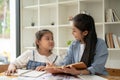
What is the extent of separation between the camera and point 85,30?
1584mm

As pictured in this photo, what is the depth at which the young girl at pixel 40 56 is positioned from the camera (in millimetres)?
1832

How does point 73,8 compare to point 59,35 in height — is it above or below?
above

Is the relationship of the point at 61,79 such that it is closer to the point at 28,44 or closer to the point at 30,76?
the point at 30,76

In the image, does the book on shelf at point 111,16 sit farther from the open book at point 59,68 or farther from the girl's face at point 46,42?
the open book at point 59,68

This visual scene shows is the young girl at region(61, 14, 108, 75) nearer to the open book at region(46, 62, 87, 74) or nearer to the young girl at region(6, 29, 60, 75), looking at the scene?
the open book at region(46, 62, 87, 74)

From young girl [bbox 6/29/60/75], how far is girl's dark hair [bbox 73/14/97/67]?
1.41ft

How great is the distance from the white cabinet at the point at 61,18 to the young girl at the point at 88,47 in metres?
1.33

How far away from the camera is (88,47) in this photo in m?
1.54

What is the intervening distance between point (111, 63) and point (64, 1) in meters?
1.23

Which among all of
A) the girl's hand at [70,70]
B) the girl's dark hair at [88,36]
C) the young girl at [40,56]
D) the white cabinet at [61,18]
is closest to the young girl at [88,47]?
the girl's dark hair at [88,36]

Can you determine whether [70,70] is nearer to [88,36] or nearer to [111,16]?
[88,36]

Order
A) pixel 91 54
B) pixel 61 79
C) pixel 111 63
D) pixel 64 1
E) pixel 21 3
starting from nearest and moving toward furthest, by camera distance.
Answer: pixel 61 79 → pixel 91 54 → pixel 111 63 → pixel 64 1 → pixel 21 3

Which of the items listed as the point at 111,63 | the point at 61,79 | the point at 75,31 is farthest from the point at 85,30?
the point at 111,63

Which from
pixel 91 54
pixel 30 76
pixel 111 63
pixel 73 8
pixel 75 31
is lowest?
pixel 111 63
